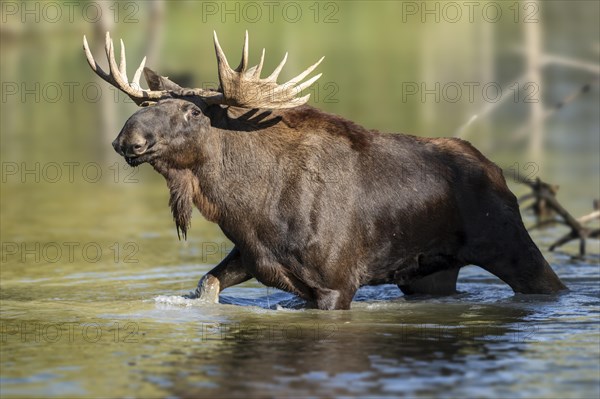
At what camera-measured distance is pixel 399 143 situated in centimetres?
1077

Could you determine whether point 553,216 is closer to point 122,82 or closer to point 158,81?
point 158,81

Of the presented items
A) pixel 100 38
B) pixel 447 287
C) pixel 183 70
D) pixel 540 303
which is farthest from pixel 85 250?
pixel 100 38

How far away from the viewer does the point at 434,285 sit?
448 inches

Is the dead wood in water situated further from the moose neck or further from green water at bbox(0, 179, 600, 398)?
the moose neck

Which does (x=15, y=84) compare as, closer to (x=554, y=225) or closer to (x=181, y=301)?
(x=554, y=225)

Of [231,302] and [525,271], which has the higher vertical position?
[525,271]

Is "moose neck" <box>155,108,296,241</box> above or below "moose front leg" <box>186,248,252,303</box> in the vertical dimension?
above

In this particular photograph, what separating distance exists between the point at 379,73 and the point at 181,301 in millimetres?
23748

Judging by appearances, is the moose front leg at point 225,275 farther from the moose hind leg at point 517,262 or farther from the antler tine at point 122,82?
the moose hind leg at point 517,262

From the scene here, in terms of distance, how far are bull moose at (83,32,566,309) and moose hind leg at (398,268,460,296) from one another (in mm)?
379

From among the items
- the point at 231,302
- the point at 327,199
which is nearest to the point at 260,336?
the point at 327,199

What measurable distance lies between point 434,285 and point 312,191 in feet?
5.74

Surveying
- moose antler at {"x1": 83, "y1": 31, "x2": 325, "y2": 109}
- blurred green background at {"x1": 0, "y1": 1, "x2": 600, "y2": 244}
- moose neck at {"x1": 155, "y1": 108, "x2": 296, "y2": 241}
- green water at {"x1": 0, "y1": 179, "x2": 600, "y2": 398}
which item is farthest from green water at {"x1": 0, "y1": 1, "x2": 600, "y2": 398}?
moose antler at {"x1": 83, "y1": 31, "x2": 325, "y2": 109}

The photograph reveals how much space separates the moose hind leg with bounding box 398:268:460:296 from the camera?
11336 mm
